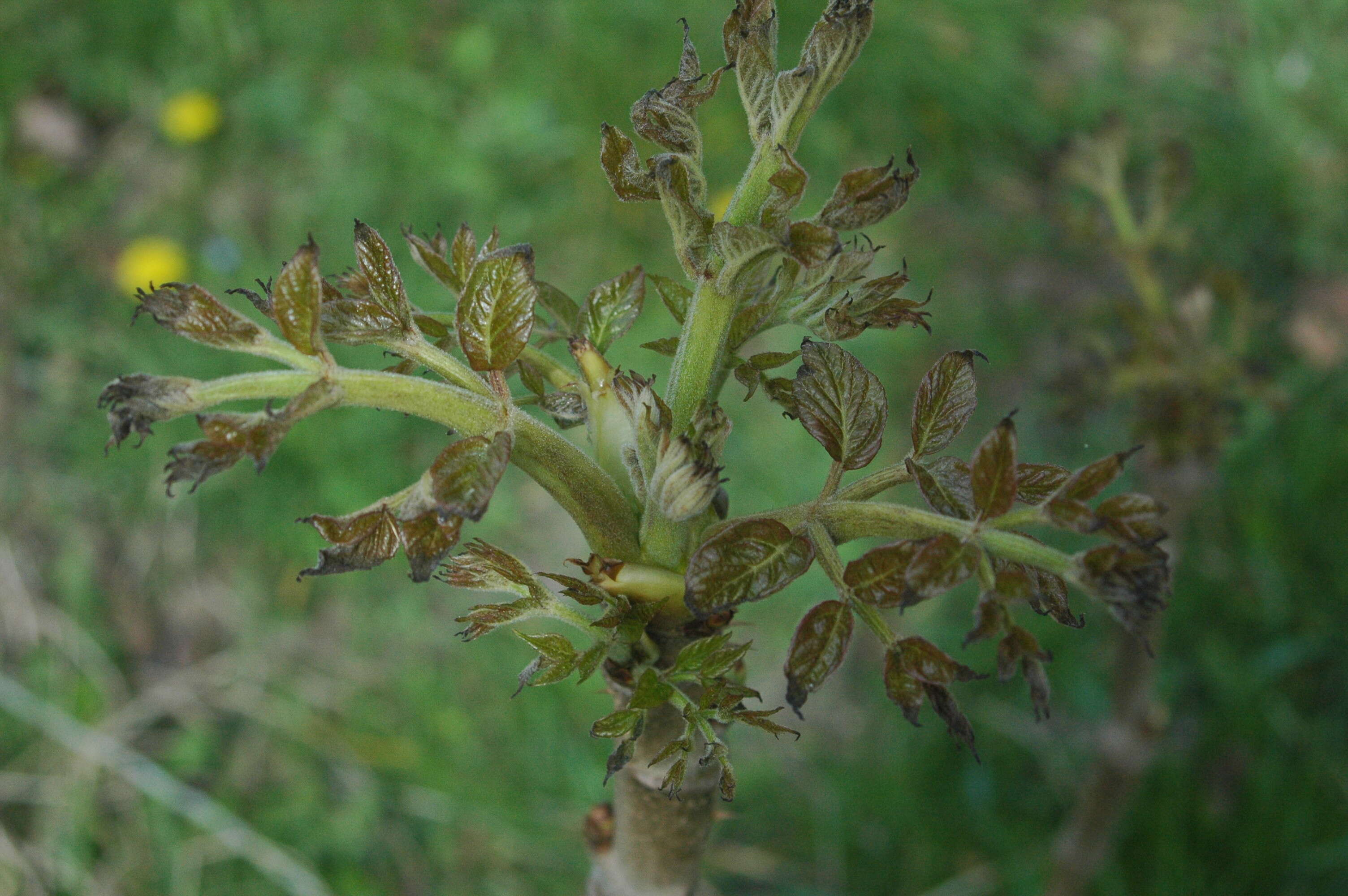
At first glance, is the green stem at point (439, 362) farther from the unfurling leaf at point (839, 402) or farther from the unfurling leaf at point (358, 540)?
the unfurling leaf at point (839, 402)

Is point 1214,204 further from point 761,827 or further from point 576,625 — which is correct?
point 576,625

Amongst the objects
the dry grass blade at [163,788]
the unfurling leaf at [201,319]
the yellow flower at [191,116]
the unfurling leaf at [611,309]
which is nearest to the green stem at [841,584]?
the unfurling leaf at [611,309]

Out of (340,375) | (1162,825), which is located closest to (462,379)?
(340,375)

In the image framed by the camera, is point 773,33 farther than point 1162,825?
No

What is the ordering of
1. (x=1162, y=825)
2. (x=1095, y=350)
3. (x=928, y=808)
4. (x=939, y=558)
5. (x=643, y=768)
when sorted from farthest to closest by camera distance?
(x=928, y=808) → (x=1162, y=825) → (x=1095, y=350) → (x=643, y=768) → (x=939, y=558)

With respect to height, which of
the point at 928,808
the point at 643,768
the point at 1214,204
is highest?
the point at 1214,204

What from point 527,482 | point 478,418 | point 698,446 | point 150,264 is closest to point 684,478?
point 698,446
